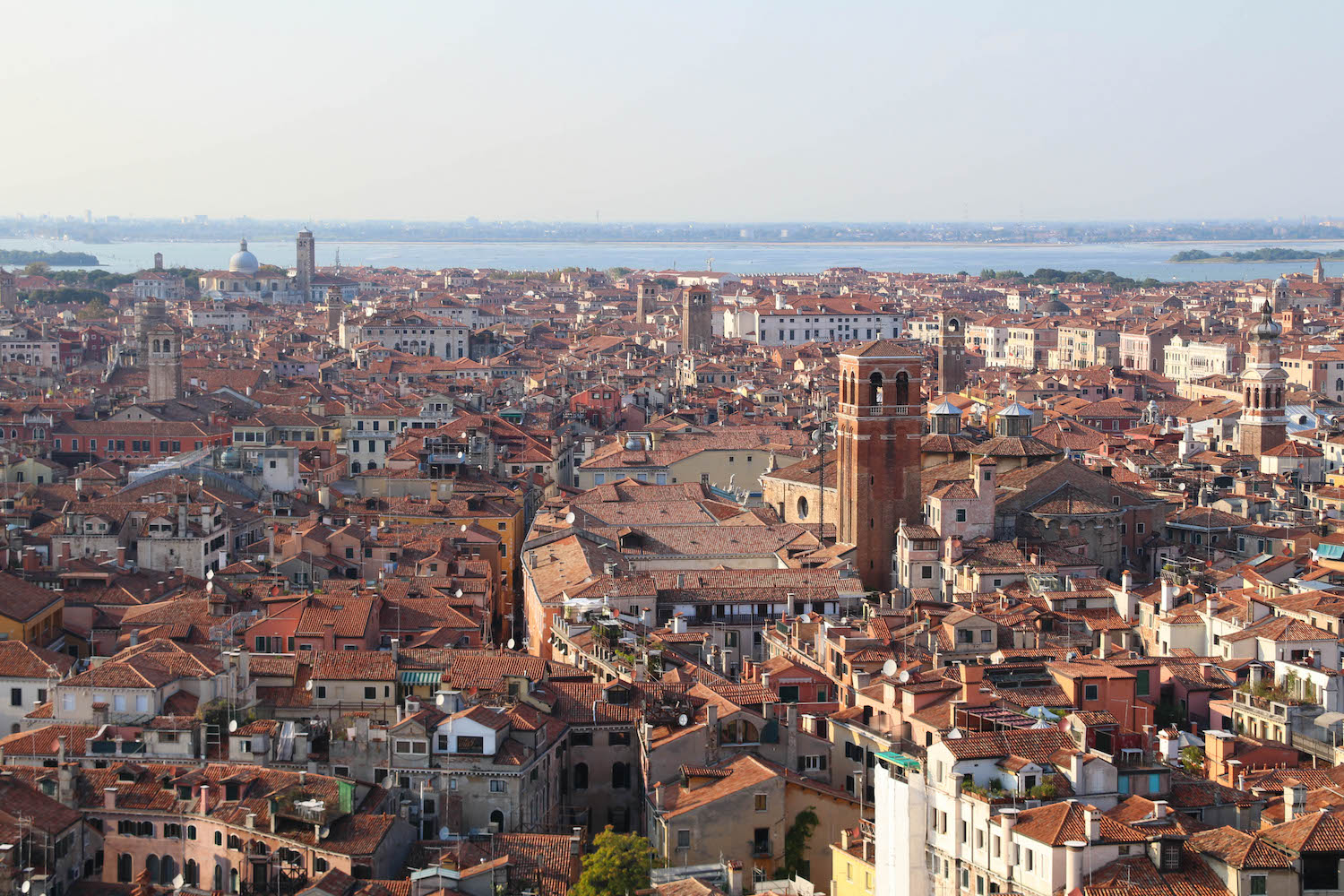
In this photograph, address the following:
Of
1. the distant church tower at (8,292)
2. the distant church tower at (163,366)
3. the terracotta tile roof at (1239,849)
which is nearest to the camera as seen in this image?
the terracotta tile roof at (1239,849)

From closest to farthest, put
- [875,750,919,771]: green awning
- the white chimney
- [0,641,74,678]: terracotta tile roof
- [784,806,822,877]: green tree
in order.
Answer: the white chimney < [875,750,919,771]: green awning < [784,806,822,877]: green tree < [0,641,74,678]: terracotta tile roof

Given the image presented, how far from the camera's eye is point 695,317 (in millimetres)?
86125

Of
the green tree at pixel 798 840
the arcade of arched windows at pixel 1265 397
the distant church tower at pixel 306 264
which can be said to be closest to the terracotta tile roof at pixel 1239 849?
the green tree at pixel 798 840

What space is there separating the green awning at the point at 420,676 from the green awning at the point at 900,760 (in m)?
4.15

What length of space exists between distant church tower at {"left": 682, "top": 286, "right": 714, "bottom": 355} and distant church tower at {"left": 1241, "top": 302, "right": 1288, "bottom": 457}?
4273 centimetres

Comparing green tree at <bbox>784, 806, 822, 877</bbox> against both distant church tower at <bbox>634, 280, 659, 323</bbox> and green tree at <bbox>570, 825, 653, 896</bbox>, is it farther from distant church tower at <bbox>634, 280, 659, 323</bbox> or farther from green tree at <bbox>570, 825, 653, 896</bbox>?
distant church tower at <bbox>634, 280, 659, 323</bbox>

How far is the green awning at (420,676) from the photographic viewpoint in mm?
19109

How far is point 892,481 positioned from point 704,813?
13.7 metres

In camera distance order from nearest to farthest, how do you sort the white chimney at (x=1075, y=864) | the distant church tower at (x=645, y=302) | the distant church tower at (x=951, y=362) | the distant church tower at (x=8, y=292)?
the white chimney at (x=1075, y=864) < the distant church tower at (x=951, y=362) < the distant church tower at (x=8, y=292) < the distant church tower at (x=645, y=302)

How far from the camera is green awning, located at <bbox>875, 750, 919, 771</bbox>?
1611cm

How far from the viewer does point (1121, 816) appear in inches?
571

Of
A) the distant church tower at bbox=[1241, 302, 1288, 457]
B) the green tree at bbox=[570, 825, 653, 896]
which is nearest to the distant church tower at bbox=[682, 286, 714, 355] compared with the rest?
the distant church tower at bbox=[1241, 302, 1288, 457]

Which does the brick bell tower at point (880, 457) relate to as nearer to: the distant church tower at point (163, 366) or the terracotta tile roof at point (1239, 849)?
the terracotta tile roof at point (1239, 849)

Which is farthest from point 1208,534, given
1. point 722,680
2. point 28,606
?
point 28,606
